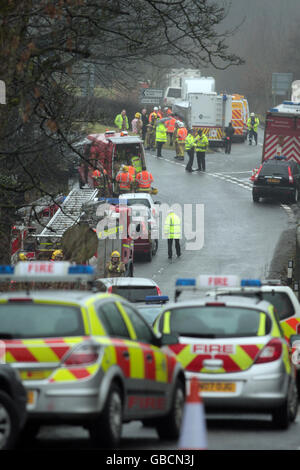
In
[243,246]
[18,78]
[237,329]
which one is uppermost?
[18,78]

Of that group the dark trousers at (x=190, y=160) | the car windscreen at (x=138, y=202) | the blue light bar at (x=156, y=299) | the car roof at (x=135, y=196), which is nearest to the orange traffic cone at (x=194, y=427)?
the blue light bar at (x=156, y=299)

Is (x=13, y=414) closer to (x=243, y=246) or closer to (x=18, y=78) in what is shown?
(x=18, y=78)

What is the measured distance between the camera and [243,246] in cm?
3788

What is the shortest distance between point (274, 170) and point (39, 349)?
3543cm

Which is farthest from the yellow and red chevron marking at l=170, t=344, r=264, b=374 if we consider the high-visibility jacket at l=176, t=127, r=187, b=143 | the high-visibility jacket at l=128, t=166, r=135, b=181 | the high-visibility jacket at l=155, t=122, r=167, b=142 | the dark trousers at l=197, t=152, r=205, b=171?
the high-visibility jacket at l=155, t=122, r=167, b=142

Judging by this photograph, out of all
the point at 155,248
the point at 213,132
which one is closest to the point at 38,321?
the point at 155,248

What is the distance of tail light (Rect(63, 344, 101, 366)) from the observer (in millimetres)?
9219

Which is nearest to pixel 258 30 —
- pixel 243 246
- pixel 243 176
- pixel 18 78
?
pixel 243 176

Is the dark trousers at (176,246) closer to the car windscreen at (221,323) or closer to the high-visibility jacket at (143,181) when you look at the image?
the high-visibility jacket at (143,181)

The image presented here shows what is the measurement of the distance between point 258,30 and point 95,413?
5333 inches

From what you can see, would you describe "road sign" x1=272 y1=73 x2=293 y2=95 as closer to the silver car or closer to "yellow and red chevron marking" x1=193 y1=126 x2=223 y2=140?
"yellow and red chevron marking" x1=193 y1=126 x2=223 y2=140

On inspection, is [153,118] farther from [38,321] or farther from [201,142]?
[38,321]

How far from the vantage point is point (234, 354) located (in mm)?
11719
